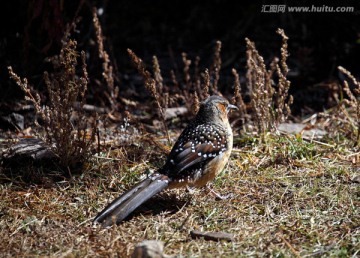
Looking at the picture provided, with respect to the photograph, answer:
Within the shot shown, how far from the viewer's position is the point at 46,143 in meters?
5.40

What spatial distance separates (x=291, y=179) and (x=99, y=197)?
170cm

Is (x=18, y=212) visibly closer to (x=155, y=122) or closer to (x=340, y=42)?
(x=155, y=122)

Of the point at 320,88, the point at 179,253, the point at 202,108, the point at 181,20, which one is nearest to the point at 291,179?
the point at 202,108

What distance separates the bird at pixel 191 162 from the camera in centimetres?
440

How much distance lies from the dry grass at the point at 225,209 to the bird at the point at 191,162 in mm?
158

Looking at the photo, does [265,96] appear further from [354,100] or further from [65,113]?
[65,113]

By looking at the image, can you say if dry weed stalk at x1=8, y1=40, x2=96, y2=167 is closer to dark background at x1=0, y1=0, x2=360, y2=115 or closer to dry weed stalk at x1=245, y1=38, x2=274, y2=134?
dark background at x1=0, y1=0, x2=360, y2=115

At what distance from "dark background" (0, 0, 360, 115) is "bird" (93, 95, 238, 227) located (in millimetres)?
1767

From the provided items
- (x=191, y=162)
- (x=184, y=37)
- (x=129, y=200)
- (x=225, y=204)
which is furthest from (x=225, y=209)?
(x=184, y=37)

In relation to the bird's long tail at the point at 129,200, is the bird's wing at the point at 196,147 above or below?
above

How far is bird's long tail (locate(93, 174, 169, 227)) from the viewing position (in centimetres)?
432

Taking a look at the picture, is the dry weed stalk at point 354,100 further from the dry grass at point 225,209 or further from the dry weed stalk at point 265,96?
the dry weed stalk at point 265,96

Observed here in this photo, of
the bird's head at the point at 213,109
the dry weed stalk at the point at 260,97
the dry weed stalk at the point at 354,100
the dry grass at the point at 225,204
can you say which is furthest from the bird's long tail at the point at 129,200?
the dry weed stalk at the point at 354,100

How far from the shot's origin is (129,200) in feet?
14.6
